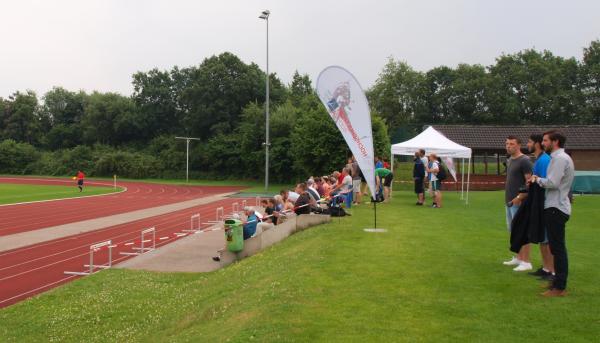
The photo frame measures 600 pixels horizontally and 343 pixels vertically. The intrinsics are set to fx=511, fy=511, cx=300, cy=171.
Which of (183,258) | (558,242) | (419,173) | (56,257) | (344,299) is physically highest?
(419,173)

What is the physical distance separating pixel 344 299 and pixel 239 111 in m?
64.4

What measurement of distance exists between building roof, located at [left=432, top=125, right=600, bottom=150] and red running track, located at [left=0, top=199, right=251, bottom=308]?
21.2m

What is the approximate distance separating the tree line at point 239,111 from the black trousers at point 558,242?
132ft

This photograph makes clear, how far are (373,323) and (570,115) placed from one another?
64.3m

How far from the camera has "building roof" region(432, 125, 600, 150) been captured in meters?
32.8

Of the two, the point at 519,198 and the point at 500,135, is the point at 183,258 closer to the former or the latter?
the point at 519,198

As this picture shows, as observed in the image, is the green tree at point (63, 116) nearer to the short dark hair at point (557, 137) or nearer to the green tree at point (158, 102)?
the green tree at point (158, 102)

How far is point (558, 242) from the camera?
17.7 ft

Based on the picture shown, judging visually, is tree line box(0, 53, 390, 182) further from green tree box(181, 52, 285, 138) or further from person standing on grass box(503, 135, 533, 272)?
person standing on grass box(503, 135, 533, 272)

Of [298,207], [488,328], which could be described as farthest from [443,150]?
[488,328]

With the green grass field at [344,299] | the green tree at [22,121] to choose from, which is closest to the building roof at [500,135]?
the green grass field at [344,299]

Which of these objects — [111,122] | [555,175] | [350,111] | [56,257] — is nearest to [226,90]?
[111,122]

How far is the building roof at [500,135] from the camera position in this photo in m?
32.8

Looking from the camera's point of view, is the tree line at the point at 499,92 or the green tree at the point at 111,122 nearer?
the tree line at the point at 499,92
